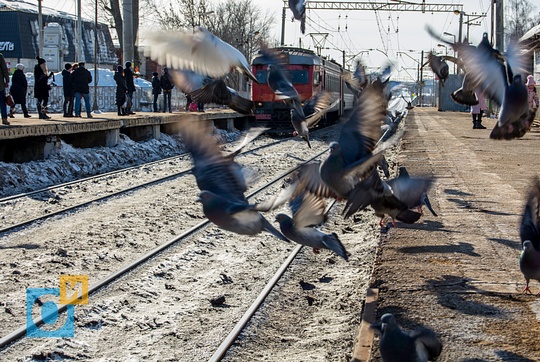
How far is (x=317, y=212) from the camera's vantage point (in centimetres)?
543

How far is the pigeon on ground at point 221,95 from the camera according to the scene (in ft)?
18.5

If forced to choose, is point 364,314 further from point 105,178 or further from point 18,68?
point 18,68

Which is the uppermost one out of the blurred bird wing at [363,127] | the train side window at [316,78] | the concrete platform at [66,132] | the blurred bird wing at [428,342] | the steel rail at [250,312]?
the train side window at [316,78]

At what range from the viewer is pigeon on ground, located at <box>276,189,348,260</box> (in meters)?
5.38

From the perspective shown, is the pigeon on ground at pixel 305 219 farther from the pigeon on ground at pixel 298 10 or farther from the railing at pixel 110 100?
the railing at pixel 110 100

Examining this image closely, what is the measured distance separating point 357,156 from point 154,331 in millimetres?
2802

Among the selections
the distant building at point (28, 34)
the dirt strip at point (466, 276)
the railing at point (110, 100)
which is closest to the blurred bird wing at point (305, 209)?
the dirt strip at point (466, 276)

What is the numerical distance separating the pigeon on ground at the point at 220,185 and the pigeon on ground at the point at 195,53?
0.49 metres

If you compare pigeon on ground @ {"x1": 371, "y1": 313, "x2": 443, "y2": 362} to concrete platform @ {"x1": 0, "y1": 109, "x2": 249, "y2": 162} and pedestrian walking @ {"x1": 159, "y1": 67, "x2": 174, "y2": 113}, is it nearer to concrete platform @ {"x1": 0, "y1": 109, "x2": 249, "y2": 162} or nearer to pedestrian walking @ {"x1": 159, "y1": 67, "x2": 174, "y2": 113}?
pedestrian walking @ {"x1": 159, "y1": 67, "x2": 174, "y2": 113}

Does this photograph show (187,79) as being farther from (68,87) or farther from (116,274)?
(68,87)

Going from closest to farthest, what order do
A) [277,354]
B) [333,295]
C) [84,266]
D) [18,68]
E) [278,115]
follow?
[277,354] < [333,295] < [84,266] < [18,68] < [278,115]

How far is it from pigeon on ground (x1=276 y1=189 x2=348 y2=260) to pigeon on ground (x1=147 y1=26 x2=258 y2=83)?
2.94 ft

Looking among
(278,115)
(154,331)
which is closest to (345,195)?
(154,331)

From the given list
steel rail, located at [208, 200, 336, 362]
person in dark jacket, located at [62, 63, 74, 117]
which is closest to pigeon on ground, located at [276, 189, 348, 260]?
steel rail, located at [208, 200, 336, 362]
